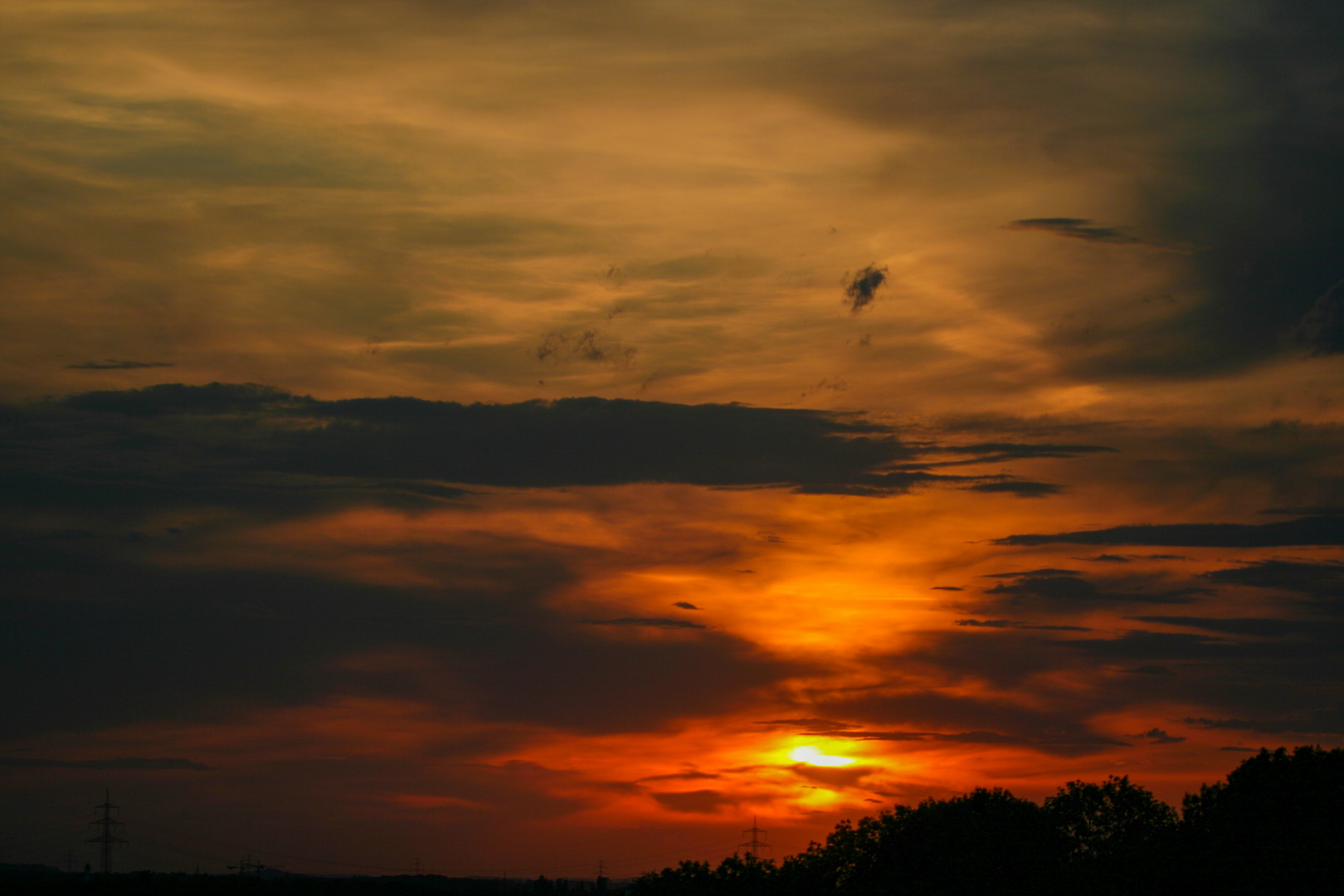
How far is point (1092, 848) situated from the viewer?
4001 inches

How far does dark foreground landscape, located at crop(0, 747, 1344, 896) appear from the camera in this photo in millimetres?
81125

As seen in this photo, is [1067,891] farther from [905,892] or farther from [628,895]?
[628,895]

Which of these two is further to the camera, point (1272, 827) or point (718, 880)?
point (718, 880)

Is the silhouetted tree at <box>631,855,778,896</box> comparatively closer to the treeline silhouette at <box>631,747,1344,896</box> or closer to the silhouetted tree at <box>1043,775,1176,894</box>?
the treeline silhouette at <box>631,747,1344,896</box>

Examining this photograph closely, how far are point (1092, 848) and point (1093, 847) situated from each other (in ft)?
0.32

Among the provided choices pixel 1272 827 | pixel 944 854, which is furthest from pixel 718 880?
pixel 1272 827

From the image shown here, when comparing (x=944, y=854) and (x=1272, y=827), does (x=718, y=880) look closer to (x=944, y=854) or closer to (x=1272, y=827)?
(x=944, y=854)

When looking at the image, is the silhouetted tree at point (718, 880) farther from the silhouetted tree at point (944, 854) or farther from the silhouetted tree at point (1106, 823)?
the silhouetted tree at point (1106, 823)

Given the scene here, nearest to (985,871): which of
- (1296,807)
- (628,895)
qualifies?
(1296,807)

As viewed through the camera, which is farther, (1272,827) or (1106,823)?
(1106,823)

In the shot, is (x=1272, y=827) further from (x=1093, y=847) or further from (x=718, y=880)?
(x=718, y=880)

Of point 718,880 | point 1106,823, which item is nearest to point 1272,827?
point 1106,823

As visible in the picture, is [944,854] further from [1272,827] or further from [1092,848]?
[1272,827]

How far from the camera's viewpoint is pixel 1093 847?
102 m
